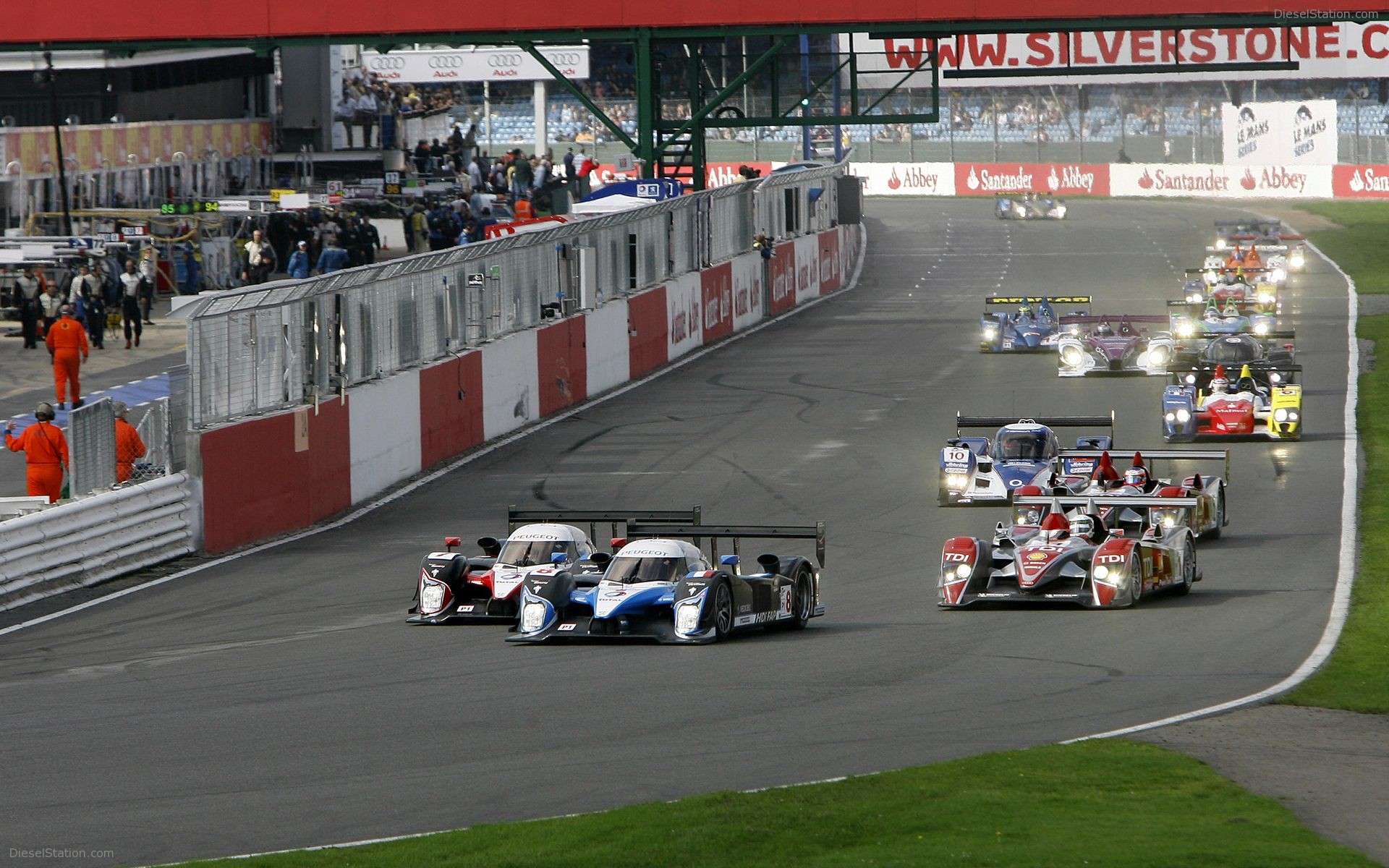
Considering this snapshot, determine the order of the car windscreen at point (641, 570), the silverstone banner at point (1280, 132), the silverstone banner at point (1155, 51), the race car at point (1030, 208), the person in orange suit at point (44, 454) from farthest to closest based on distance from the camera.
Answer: the silverstone banner at point (1280, 132) < the race car at point (1030, 208) < the silverstone banner at point (1155, 51) < the person in orange suit at point (44, 454) < the car windscreen at point (641, 570)

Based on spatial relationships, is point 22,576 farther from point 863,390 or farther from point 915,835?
point 863,390

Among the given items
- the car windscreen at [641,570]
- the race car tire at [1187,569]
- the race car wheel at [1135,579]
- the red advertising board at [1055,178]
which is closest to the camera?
the car windscreen at [641,570]

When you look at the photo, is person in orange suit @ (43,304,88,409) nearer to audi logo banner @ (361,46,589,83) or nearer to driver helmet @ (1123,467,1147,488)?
driver helmet @ (1123,467,1147,488)

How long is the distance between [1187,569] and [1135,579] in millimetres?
1057

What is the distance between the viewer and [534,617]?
16.3 meters

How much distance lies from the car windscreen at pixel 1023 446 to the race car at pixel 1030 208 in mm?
60626

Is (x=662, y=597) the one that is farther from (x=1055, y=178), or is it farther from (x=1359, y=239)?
(x=1055, y=178)

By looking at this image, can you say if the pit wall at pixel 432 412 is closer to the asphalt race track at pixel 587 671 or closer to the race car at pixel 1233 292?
the asphalt race track at pixel 587 671

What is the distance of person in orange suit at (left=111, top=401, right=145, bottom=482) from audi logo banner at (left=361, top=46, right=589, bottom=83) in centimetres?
6362

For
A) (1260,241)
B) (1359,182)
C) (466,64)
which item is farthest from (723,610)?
(1359,182)

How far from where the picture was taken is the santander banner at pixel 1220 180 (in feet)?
297

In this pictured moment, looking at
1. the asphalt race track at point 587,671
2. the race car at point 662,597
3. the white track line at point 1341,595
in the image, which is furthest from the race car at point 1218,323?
the race car at point 662,597

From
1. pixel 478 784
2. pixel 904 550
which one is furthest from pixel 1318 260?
pixel 478 784

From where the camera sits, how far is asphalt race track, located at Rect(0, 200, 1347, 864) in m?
11.4
